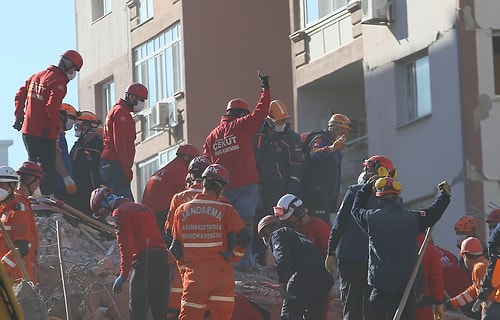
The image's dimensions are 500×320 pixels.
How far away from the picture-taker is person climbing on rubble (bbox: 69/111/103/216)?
73.4ft

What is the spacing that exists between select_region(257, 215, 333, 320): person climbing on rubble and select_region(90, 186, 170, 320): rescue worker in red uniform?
123 centimetres

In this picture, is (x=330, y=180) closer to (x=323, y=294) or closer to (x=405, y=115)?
(x=323, y=294)

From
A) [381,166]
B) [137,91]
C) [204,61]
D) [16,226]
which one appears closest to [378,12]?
[137,91]

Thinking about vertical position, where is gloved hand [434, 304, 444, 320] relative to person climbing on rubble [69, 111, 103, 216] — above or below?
below

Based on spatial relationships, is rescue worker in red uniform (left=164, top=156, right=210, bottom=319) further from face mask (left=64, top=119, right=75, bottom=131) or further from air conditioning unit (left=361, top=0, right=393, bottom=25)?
air conditioning unit (left=361, top=0, right=393, bottom=25)

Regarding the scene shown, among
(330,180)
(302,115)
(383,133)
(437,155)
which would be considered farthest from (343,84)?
(330,180)

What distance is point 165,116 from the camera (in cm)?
4081

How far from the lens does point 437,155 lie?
94.7ft

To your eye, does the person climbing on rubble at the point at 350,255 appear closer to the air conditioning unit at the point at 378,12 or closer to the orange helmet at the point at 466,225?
the orange helmet at the point at 466,225

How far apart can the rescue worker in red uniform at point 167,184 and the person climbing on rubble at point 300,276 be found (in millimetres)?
2908

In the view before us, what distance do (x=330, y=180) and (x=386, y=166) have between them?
15.8ft

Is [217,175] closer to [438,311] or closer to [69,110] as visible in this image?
[438,311]

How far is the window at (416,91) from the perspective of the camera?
29609 millimetres

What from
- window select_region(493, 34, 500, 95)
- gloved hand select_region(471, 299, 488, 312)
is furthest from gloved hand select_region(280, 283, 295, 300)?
window select_region(493, 34, 500, 95)
